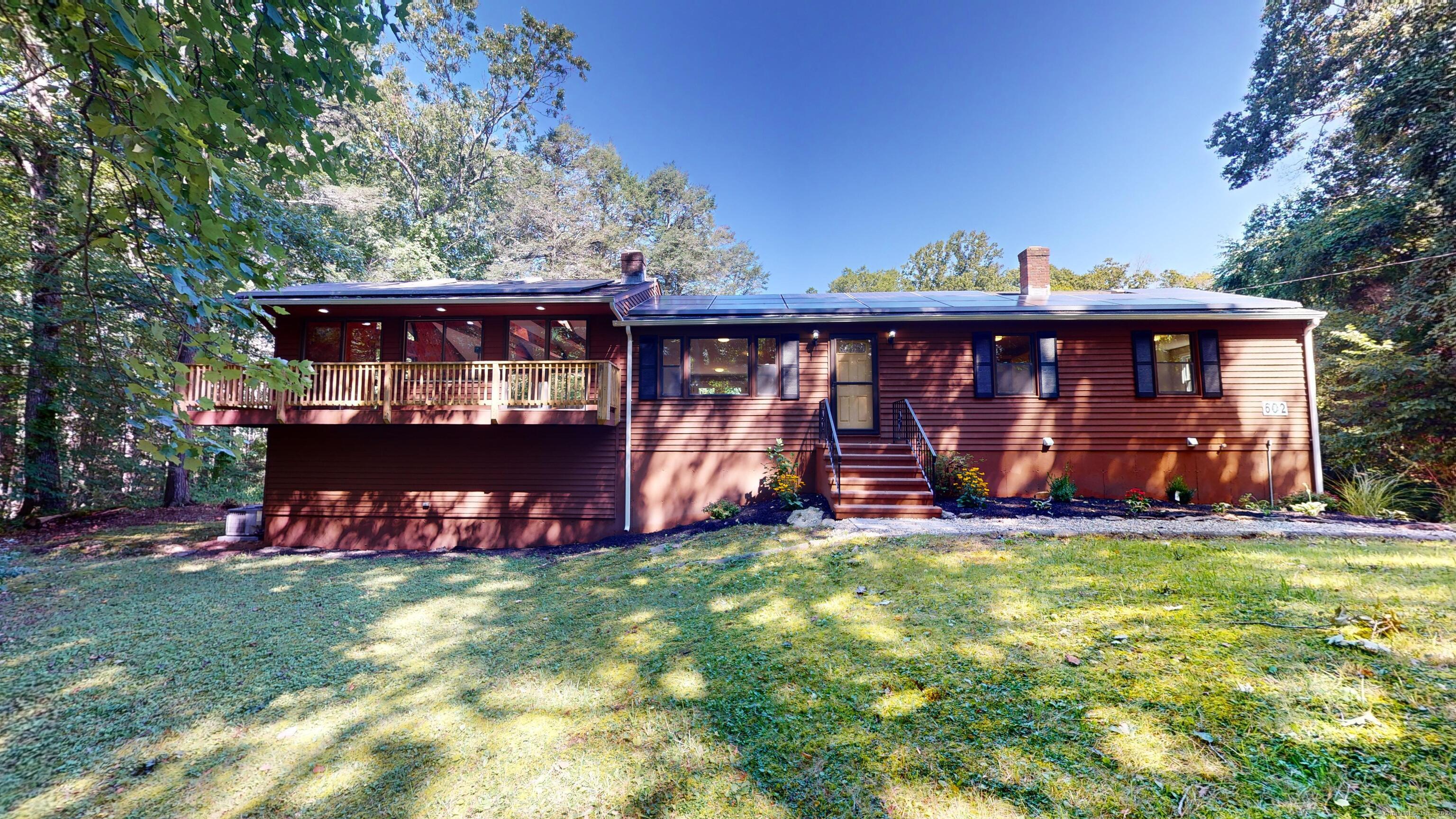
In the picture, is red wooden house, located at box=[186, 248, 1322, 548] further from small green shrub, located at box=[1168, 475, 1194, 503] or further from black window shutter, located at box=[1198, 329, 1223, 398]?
small green shrub, located at box=[1168, 475, 1194, 503]

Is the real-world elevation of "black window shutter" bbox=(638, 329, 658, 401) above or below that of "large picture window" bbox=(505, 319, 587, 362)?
below

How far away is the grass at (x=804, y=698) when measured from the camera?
222cm

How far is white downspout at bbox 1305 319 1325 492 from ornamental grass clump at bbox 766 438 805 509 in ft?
32.3

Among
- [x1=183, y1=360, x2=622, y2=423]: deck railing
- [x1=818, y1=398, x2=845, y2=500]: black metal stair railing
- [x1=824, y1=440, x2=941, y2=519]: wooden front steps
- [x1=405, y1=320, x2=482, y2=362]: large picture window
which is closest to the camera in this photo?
[x1=824, y1=440, x2=941, y2=519]: wooden front steps

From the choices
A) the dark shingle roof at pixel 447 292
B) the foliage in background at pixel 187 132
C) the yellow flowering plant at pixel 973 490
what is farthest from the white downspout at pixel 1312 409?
the foliage in background at pixel 187 132

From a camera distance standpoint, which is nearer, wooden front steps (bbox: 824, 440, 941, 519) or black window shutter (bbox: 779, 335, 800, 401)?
wooden front steps (bbox: 824, 440, 941, 519)

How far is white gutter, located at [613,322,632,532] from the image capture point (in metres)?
9.92

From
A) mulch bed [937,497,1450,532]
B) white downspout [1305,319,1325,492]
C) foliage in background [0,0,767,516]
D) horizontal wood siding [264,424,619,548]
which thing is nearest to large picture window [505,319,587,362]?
horizontal wood siding [264,424,619,548]

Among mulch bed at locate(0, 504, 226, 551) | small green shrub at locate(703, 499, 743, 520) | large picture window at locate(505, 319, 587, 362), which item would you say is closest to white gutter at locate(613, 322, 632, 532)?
large picture window at locate(505, 319, 587, 362)

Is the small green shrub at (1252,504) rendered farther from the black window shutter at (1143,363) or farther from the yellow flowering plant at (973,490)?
the yellow flowering plant at (973,490)

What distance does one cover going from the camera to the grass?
7.28ft

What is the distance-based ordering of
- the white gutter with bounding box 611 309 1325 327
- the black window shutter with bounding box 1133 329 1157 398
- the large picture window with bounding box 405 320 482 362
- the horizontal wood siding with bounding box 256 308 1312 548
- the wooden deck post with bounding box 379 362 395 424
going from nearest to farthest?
the wooden deck post with bounding box 379 362 395 424 < the white gutter with bounding box 611 309 1325 327 < the horizontal wood siding with bounding box 256 308 1312 548 < the black window shutter with bounding box 1133 329 1157 398 < the large picture window with bounding box 405 320 482 362

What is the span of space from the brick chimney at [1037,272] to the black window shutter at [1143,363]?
2144mm

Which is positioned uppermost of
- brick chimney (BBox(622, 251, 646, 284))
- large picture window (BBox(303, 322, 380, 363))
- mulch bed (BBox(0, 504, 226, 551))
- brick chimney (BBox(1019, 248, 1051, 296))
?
brick chimney (BBox(622, 251, 646, 284))
